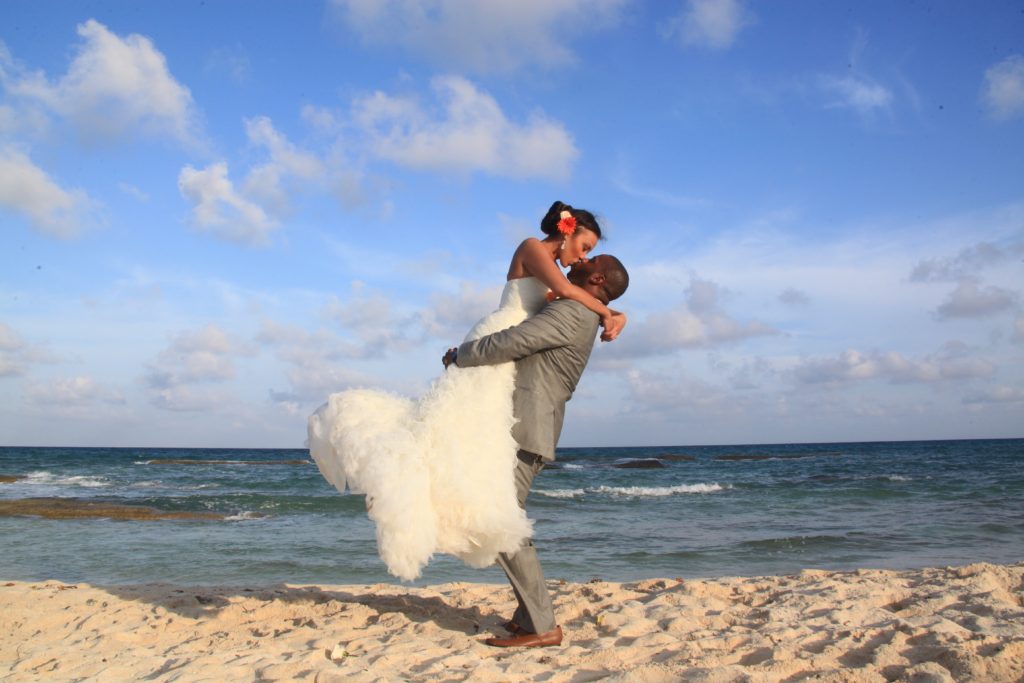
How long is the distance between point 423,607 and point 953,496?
580 inches

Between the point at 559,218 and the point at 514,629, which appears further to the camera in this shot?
the point at 514,629

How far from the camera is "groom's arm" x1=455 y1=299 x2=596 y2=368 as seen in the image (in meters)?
3.74

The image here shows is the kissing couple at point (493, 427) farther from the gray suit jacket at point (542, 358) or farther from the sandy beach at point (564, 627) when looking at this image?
the sandy beach at point (564, 627)

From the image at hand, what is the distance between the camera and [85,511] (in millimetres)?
13305

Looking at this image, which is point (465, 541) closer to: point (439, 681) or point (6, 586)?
point (439, 681)

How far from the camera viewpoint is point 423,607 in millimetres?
5109

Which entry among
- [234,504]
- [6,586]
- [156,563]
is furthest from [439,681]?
[234,504]

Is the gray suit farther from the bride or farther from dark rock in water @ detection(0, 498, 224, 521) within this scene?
dark rock in water @ detection(0, 498, 224, 521)

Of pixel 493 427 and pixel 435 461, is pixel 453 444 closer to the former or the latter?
pixel 435 461

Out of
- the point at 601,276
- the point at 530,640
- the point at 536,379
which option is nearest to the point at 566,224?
the point at 601,276

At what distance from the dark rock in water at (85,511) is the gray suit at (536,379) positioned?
1047 cm

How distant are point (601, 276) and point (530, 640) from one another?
1965mm

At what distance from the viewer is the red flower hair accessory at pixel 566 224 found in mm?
3963

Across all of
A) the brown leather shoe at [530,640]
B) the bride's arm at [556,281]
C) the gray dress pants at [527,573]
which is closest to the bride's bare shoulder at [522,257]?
the bride's arm at [556,281]
